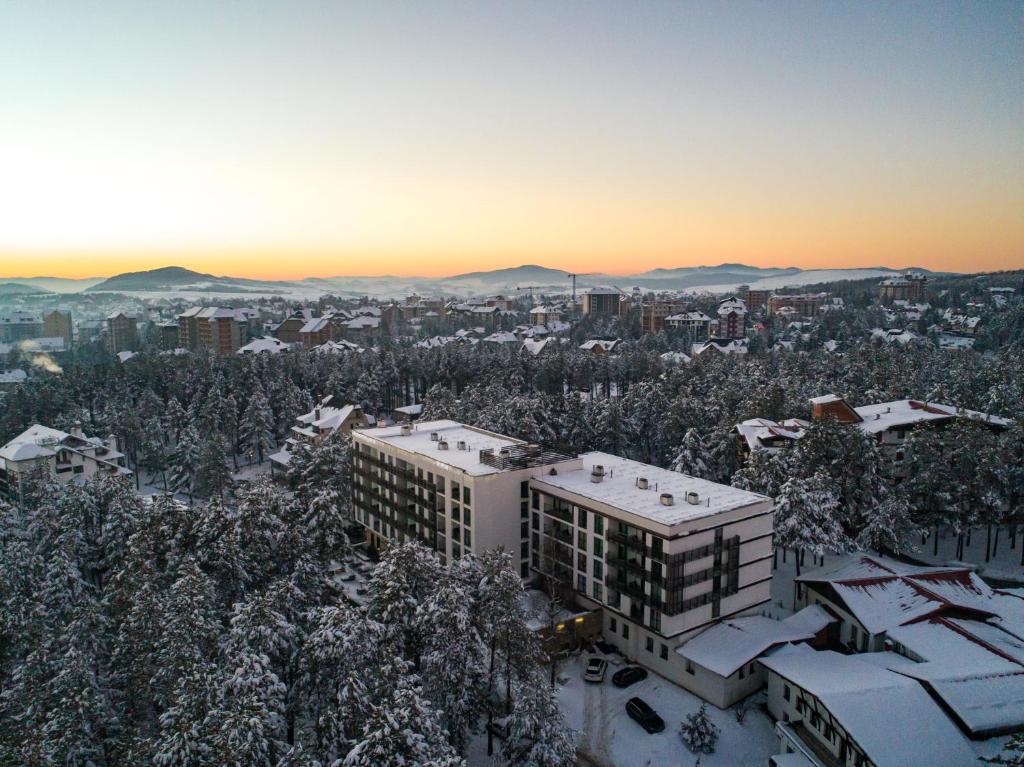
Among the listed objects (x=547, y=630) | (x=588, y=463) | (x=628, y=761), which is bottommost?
(x=628, y=761)

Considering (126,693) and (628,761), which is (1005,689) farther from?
(126,693)

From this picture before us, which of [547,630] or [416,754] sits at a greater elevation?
[416,754]

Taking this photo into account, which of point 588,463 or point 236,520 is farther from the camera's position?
point 588,463

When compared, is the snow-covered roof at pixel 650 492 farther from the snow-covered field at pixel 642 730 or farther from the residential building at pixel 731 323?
the residential building at pixel 731 323

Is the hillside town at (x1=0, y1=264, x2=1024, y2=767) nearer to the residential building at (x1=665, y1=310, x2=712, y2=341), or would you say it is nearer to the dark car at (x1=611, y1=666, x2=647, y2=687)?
the dark car at (x1=611, y1=666, x2=647, y2=687)

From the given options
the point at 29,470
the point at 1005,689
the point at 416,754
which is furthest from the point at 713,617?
the point at 29,470

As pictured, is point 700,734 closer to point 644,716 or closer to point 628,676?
point 644,716
